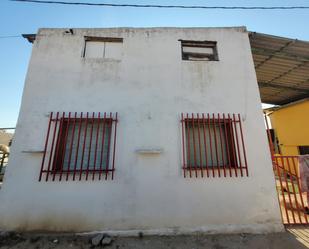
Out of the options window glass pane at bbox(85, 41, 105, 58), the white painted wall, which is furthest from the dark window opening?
window glass pane at bbox(85, 41, 105, 58)

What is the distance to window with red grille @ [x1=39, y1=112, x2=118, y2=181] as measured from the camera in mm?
3412

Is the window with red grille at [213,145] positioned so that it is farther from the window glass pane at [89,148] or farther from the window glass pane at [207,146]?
the window glass pane at [89,148]

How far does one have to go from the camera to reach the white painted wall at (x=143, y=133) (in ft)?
10.8

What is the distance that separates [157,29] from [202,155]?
11.8 feet

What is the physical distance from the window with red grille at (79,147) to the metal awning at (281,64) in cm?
478

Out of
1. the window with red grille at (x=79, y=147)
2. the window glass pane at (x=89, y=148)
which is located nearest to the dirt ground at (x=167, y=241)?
the window with red grille at (x=79, y=147)

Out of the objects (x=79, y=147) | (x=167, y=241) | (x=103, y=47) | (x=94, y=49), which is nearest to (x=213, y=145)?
(x=167, y=241)

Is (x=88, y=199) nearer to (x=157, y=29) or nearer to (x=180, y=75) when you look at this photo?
(x=180, y=75)

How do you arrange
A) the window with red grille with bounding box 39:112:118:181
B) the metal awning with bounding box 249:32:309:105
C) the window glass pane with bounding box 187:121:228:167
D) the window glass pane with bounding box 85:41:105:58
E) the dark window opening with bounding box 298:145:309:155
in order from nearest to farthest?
1. the window with red grille with bounding box 39:112:118:181
2. the window glass pane with bounding box 187:121:228:167
3. the window glass pane with bounding box 85:41:105:58
4. the metal awning with bounding box 249:32:309:105
5. the dark window opening with bounding box 298:145:309:155

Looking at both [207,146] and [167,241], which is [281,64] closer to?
[207,146]

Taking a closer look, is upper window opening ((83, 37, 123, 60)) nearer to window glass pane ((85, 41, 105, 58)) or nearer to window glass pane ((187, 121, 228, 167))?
window glass pane ((85, 41, 105, 58))

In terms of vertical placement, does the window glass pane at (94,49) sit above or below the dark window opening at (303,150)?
above

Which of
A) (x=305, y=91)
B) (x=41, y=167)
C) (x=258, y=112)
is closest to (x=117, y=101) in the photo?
(x=41, y=167)

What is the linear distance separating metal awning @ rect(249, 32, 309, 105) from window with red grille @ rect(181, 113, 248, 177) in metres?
2.55
